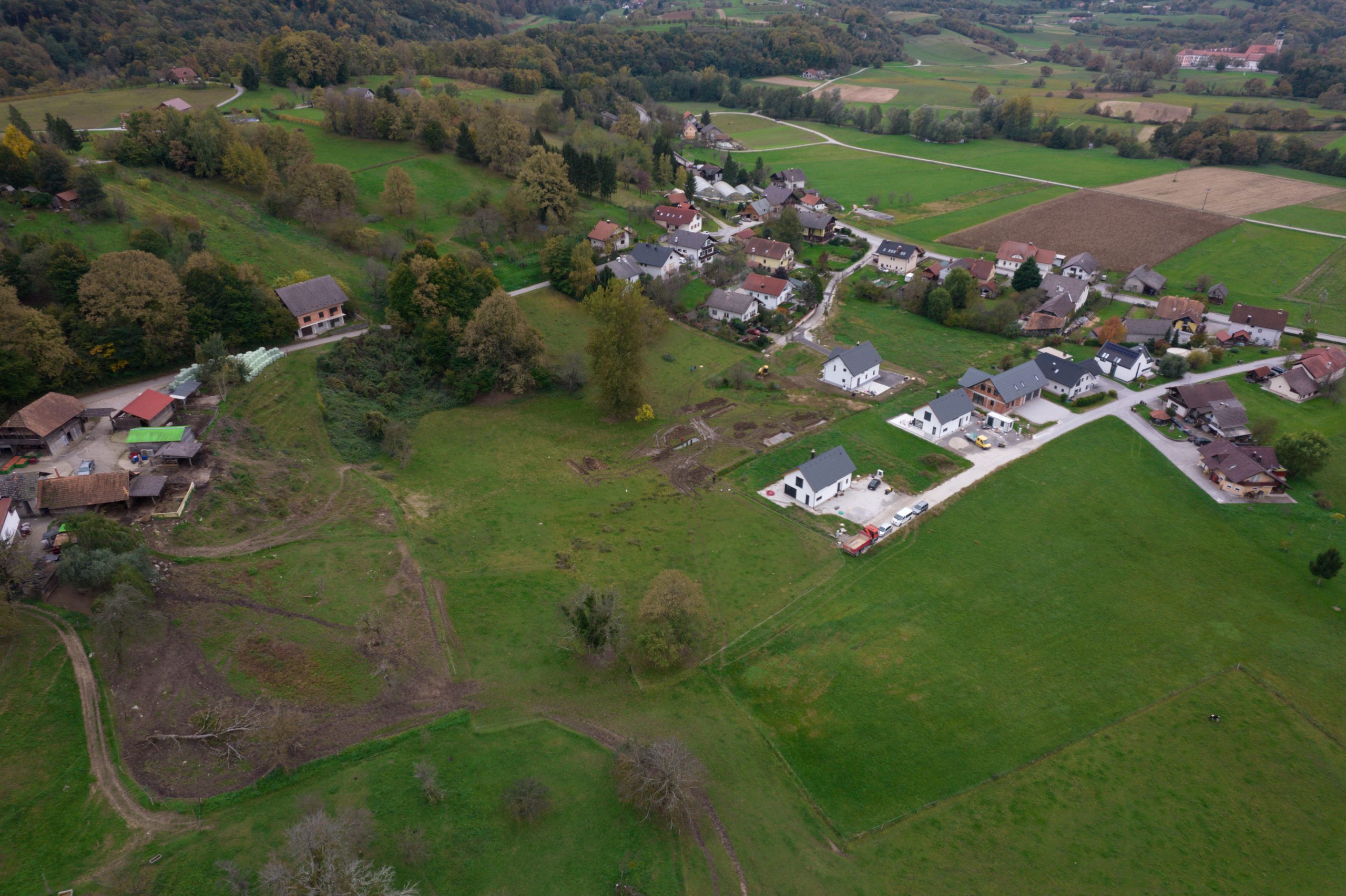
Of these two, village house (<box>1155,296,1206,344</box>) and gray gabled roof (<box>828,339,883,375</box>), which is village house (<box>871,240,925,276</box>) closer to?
village house (<box>1155,296,1206,344</box>)

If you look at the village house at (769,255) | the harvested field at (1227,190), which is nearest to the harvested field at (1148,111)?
the harvested field at (1227,190)

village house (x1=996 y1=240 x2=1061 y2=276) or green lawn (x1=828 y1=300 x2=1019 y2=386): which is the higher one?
village house (x1=996 y1=240 x2=1061 y2=276)

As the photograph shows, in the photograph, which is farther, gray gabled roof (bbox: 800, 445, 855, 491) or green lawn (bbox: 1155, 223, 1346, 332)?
green lawn (bbox: 1155, 223, 1346, 332)

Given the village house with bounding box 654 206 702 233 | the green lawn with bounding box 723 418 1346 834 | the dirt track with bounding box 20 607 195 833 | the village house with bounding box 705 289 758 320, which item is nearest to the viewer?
the dirt track with bounding box 20 607 195 833

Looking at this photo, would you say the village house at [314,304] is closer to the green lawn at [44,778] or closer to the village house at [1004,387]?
the green lawn at [44,778]

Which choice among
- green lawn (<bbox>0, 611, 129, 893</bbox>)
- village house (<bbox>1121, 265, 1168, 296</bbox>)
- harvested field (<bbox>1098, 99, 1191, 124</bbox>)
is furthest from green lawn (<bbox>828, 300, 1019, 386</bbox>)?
harvested field (<bbox>1098, 99, 1191, 124</bbox>)

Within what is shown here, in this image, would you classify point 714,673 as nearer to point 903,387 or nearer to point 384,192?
point 903,387

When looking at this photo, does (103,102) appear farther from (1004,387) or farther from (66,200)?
(1004,387)
